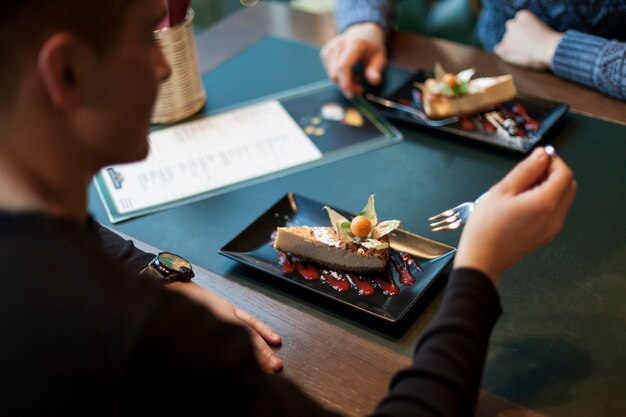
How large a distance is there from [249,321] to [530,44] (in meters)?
1.03

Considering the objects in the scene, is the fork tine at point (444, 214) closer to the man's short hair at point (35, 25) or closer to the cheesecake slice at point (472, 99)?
the cheesecake slice at point (472, 99)

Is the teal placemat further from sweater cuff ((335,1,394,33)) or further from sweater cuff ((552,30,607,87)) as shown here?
sweater cuff ((552,30,607,87))

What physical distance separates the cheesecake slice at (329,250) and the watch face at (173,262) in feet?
0.51

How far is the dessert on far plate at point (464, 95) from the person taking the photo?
4.91 ft

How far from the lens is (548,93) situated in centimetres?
158

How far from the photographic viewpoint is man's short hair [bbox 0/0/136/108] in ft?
1.88

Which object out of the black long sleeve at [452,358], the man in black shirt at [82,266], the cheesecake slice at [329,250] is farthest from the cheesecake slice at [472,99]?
the man in black shirt at [82,266]

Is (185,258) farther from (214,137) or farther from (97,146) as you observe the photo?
(97,146)

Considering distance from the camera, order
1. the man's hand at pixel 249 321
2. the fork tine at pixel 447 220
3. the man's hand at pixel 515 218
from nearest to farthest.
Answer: the man's hand at pixel 515 218
the man's hand at pixel 249 321
the fork tine at pixel 447 220

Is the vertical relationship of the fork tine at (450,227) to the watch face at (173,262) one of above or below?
below

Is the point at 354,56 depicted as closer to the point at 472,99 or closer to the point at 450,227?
the point at 472,99

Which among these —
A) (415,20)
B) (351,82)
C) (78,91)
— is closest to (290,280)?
(78,91)

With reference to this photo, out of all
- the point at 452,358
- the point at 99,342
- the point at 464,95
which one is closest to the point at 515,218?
the point at 452,358

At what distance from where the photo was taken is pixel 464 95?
150 centimetres
